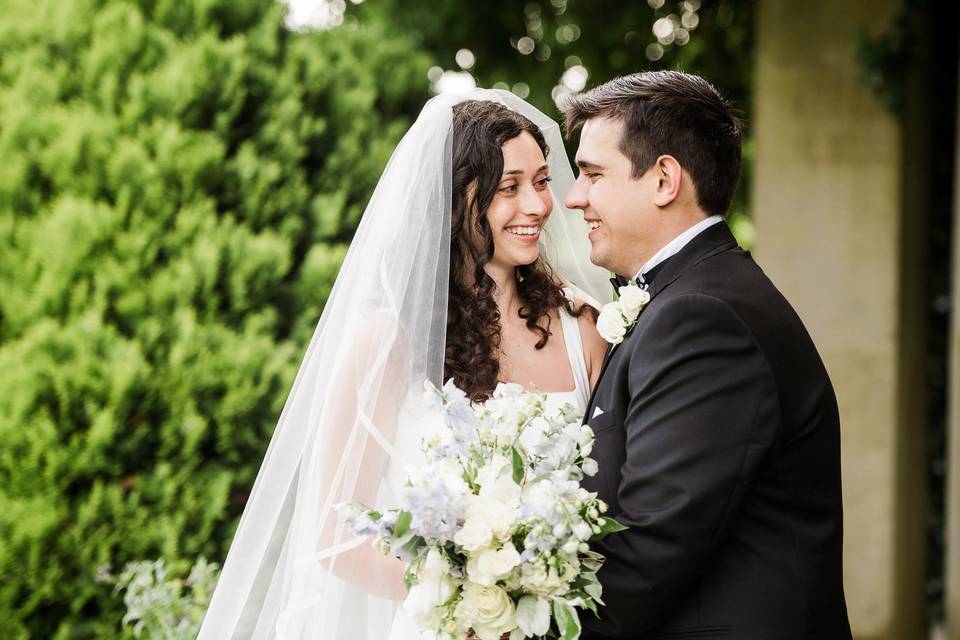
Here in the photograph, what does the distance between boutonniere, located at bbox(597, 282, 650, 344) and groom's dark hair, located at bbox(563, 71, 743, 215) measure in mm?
313

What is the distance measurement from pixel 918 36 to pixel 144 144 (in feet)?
14.0

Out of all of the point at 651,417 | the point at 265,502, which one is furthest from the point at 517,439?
the point at 265,502

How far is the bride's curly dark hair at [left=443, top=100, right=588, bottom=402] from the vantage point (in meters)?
2.94

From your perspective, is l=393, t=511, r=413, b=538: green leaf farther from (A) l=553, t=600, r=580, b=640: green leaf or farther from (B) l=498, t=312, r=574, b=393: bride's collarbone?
(B) l=498, t=312, r=574, b=393: bride's collarbone

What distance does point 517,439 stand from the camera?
1950 millimetres

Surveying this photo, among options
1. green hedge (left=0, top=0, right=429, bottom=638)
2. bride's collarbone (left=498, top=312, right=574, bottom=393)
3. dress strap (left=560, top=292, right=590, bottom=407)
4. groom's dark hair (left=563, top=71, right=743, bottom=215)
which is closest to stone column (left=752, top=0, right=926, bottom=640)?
green hedge (left=0, top=0, right=429, bottom=638)

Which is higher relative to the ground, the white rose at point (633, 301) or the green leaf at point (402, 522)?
the white rose at point (633, 301)

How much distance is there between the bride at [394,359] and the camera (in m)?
2.65

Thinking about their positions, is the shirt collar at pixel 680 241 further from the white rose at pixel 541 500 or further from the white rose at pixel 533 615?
the white rose at pixel 533 615

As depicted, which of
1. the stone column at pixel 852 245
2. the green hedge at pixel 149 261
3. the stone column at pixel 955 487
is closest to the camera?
the green hedge at pixel 149 261

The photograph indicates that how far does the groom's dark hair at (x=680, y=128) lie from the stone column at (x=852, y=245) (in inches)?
128

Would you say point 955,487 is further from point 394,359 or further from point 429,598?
point 429,598

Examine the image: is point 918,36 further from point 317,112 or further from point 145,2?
point 145,2

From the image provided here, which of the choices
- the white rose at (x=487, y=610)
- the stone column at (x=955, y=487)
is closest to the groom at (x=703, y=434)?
the white rose at (x=487, y=610)
